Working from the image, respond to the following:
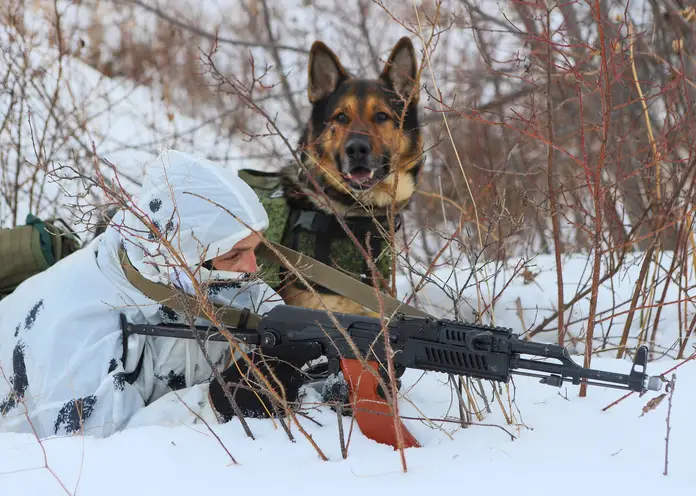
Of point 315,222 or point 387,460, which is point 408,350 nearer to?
point 387,460

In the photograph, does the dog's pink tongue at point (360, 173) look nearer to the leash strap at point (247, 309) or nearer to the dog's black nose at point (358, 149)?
the dog's black nose at point (358, 149)

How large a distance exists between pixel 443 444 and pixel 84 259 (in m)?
1.46

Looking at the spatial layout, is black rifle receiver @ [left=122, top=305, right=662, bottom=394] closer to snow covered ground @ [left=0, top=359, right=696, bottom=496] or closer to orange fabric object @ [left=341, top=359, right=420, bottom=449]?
orange fabric object @ [left=341, top=359, right=420, bottom=449]

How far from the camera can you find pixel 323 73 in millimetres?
3928

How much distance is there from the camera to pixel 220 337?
2.41 m

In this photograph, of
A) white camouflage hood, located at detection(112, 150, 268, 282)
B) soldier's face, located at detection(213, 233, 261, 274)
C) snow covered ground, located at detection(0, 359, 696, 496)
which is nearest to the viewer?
snow covered ground, located at detection(0, 359, 696, 496)

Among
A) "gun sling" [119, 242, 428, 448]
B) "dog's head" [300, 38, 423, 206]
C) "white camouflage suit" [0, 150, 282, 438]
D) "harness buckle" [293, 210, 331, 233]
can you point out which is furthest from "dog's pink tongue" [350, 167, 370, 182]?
"white camouflage suit" [0, 150, 282, 438]

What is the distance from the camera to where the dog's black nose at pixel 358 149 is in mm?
3725

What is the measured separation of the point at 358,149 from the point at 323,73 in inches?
20.6

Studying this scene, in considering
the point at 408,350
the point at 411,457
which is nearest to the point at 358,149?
the point at 408,350

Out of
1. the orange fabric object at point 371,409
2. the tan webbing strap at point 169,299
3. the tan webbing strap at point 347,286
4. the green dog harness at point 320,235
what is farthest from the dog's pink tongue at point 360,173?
the orange fabric object at point 371,409

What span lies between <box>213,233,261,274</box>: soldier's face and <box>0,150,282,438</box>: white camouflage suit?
0.07m

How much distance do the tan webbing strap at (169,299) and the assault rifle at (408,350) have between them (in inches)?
3.2

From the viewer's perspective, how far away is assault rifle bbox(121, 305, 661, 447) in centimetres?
191
